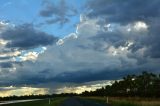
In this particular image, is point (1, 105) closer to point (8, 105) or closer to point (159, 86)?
point (8, 105)

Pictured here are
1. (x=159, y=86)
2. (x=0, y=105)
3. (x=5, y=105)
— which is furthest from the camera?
(x=159, y=86)

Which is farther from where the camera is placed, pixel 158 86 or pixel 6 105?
pixel 158 86

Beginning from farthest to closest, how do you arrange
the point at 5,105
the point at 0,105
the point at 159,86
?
the point at 159,86
the point at 5,105
the point at 0,105

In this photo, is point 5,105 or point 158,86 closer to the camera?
point 5,105

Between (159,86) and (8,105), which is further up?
(159,86)

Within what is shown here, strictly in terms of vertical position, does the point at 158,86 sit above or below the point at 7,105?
above

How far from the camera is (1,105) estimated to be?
7775 cm

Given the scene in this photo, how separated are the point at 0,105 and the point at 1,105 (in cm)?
101

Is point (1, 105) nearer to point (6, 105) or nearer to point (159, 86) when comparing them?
point (6, 105)

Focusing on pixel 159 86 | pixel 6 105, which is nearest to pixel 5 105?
pixel 6 105

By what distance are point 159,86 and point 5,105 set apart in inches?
5027

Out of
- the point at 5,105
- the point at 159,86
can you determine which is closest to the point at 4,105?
the point at 5,105

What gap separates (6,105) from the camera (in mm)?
82125

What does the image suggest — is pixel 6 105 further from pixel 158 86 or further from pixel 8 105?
pixel 158 86
